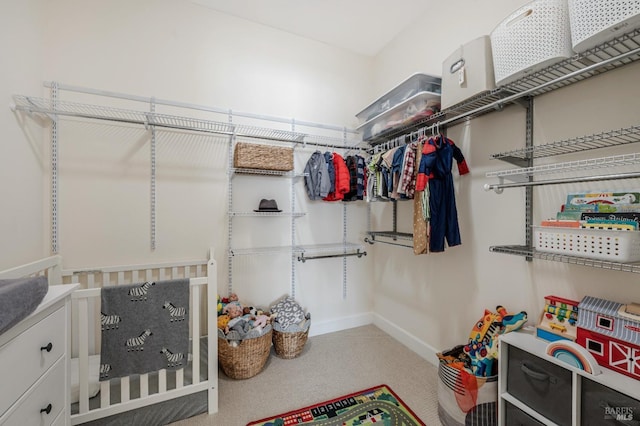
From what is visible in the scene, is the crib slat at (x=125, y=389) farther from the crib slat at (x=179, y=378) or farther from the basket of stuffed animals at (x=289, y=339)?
the basket of stuffed animals at (x=289, y=339)

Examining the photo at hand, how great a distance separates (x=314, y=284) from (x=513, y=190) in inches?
73.3

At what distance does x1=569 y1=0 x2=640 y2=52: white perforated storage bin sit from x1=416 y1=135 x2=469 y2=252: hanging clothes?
0.77 m

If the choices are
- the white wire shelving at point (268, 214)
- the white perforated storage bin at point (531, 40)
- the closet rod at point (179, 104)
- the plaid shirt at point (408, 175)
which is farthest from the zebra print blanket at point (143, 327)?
the white perforated storage bin at point (531, 40)

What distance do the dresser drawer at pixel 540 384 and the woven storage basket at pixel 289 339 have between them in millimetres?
1430

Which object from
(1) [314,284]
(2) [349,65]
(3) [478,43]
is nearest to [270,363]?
(1) [314,284]

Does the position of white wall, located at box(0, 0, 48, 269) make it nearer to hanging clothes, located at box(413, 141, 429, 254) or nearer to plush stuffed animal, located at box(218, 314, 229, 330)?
plush stuffed animal, located at box(218, 314, 229, 330)

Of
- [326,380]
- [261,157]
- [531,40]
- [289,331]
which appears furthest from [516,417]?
[261,157]

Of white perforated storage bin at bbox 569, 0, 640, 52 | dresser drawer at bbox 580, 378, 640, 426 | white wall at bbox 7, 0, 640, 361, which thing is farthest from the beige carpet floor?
white perforated storage bin at bbox 569, 0, 640, 52

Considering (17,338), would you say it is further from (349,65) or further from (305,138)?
(349,65)

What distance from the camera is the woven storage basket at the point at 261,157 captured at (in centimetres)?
210

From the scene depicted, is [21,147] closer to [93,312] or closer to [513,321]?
[93,312]

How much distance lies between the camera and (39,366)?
928 mm

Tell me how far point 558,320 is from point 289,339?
69.0 inches

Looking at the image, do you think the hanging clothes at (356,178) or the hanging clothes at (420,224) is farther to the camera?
the hanging clothes at (356,178)
